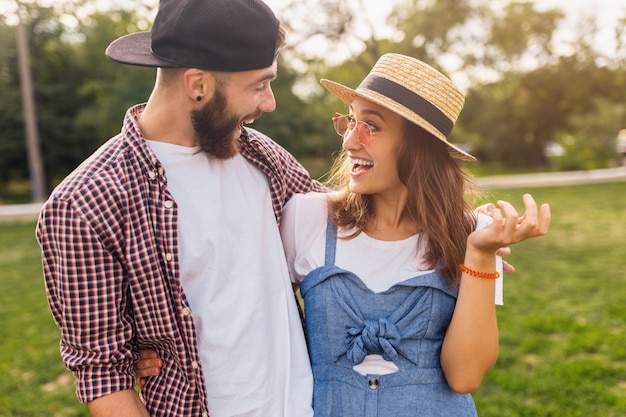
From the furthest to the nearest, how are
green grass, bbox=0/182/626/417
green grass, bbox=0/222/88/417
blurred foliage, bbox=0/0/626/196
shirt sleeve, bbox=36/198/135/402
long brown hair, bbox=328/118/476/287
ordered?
blurred foliage, bbox=0/0/626/196 → green grass, bbox=0/222/88/417 → green grass, bbox=0/182/626/417 → long brown hair, bbox=328/118/476/287 → shirt sleeve, bbox=36/198/135/402

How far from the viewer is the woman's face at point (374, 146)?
6.52ft

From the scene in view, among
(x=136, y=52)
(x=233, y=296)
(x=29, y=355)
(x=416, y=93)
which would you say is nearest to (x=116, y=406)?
(x=233, y=296)

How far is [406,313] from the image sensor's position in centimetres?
186

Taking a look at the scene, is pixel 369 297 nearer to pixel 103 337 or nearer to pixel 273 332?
pixel 273 332

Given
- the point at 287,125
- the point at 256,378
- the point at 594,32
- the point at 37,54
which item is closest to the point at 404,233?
the point at 256,378

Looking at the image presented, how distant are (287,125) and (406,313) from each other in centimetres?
1889

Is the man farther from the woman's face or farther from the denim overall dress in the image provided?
the woman's face

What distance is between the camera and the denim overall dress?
6.01ft

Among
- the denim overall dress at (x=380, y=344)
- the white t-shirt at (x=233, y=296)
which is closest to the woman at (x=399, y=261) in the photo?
the denim overall dress at (x=380, y=344)

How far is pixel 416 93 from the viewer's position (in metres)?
1.94

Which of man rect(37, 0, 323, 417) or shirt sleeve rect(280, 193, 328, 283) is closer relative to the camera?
man rect(37, 0, 323, 417)

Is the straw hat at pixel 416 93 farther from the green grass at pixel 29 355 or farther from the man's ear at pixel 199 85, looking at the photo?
the green grass at pixel 29 355

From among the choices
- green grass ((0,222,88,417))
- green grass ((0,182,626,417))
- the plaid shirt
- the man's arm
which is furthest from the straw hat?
green grass ((0,222,88,417))

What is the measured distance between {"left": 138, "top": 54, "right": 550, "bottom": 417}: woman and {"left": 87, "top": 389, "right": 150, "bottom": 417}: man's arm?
61 cm
